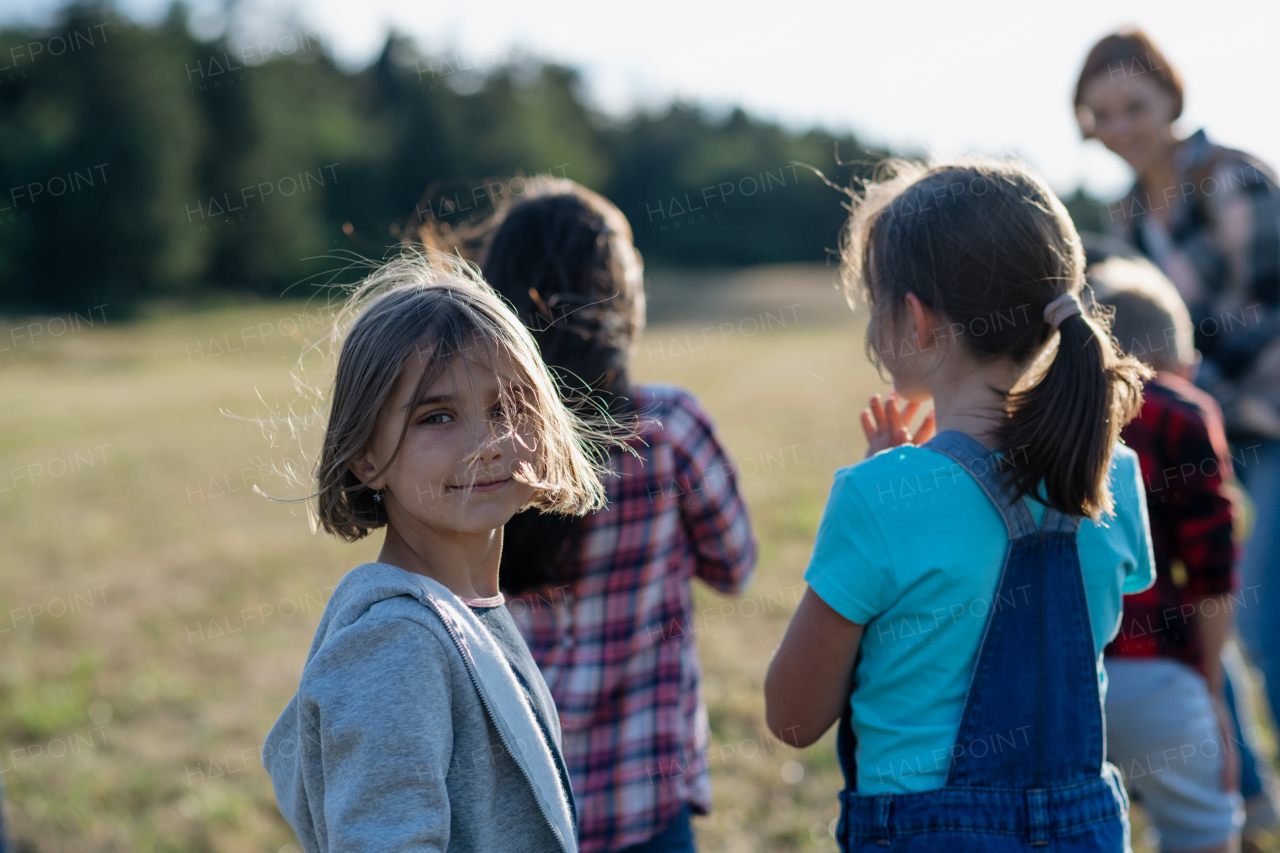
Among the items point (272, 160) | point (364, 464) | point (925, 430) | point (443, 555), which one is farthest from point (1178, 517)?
point (272, 160)

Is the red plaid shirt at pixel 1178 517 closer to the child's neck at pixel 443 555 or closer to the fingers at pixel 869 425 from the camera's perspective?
the fingers at pixel 869 425

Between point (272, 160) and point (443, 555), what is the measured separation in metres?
37.1

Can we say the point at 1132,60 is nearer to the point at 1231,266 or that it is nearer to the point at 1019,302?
the point at 1231,266

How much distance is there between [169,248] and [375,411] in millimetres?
34049

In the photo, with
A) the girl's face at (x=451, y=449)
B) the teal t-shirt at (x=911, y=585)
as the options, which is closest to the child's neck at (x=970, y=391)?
the teal t-shirt at (x=911, y=585)

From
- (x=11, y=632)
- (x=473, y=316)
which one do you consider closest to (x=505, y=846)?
(x=473, y=316)

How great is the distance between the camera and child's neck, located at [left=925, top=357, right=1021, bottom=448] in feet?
4.82

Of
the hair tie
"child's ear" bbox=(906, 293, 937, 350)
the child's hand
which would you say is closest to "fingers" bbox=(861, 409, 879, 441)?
the child's hand

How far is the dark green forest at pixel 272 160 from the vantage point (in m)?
29.7

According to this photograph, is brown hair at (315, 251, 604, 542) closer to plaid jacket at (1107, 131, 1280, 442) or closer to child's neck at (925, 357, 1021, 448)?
child's neck at (925, 357, 1021, 448)

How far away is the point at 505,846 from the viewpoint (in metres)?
1.21

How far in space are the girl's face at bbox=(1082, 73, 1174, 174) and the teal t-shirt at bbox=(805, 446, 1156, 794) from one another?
6.27 feet

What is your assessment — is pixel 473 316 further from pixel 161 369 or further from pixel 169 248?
pixel 169 248

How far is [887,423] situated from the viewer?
5.37 ft
